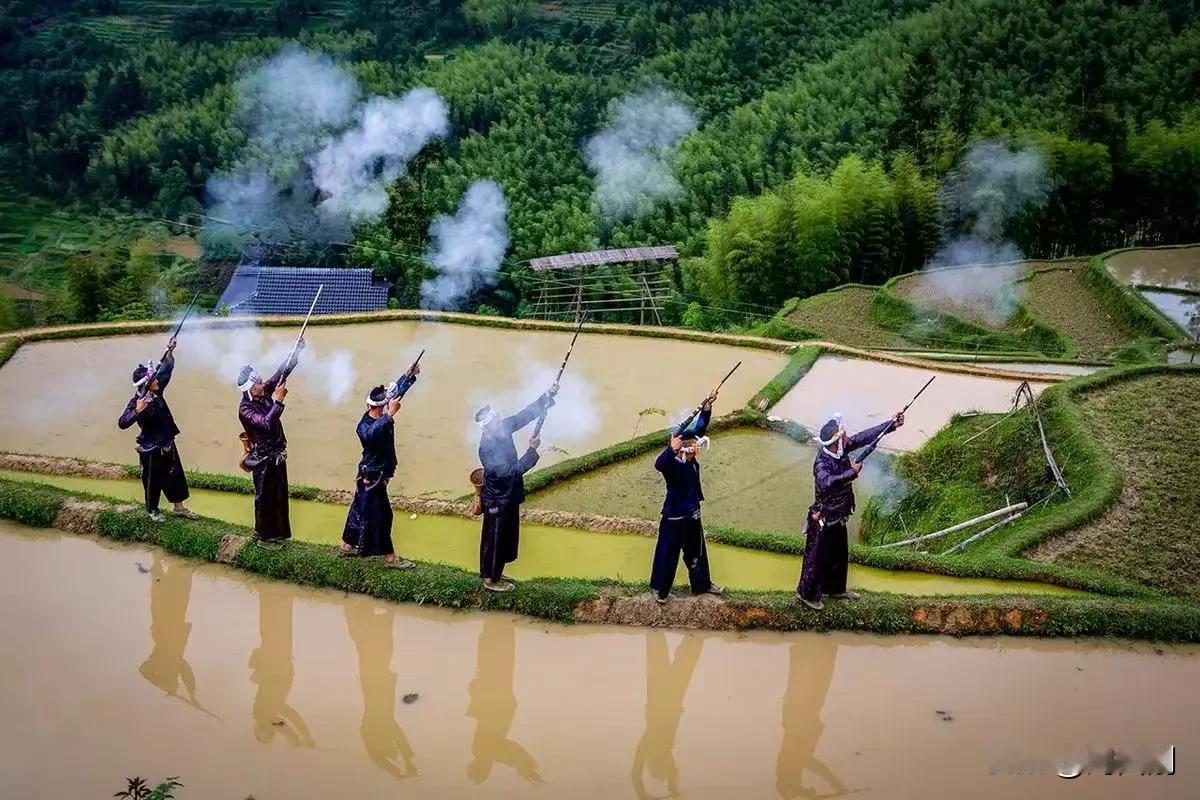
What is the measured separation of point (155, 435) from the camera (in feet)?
32.1

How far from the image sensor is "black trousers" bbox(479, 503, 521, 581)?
8656 mm

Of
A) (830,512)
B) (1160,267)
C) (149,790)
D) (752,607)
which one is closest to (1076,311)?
(1160,267)

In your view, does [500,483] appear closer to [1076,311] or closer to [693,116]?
[1076,311]

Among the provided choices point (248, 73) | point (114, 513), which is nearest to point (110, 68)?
point (248, 73)

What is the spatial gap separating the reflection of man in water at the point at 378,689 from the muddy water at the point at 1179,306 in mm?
17726

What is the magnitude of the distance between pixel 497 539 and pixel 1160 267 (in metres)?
22.0

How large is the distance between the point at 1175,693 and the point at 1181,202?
25.3m

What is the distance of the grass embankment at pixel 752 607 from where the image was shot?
837 centimetres

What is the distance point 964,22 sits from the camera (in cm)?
3416

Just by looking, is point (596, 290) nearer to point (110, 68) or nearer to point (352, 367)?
point (352, 367)

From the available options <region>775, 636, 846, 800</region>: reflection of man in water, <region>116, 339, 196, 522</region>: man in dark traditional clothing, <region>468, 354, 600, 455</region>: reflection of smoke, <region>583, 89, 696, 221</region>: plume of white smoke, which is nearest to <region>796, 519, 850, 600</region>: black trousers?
<region>775, 636, 846, 800</region>: reflection of man in water

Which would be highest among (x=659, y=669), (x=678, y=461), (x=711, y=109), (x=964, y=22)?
(x=964, y=22)

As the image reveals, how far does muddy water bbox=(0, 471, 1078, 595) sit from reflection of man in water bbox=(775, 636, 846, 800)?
3.75 ft

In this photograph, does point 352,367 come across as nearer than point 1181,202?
Yes
